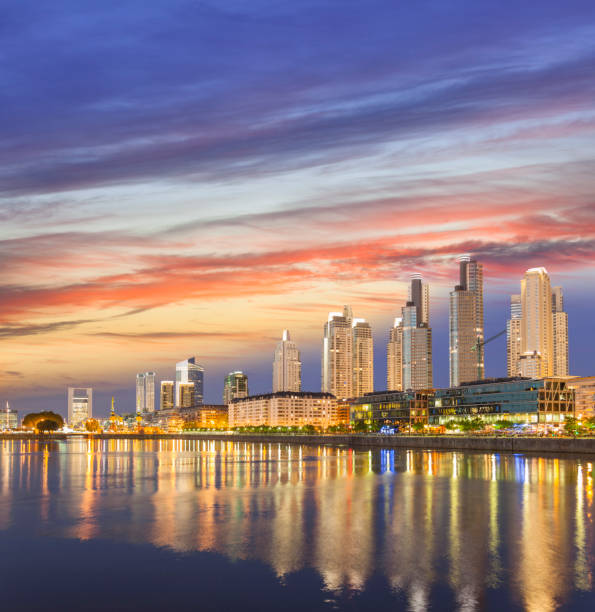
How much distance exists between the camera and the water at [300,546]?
1168 inches

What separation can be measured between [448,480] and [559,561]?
43.2m

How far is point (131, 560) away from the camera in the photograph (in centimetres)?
3700

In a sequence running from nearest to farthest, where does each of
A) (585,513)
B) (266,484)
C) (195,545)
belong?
(195,545), (585,513), (266,484)

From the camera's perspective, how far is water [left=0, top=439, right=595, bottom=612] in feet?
97.3

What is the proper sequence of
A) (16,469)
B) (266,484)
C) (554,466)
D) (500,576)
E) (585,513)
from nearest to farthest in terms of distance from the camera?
(500,576)
(585,513)
(266,484)
(554,466)
(16,469)

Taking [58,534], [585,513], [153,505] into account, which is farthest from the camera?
[153,505]

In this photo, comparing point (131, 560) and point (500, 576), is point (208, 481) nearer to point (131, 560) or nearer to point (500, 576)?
point (131, 560)

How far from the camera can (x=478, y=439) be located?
15312cm

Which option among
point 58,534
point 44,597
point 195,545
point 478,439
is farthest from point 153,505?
point 478,439

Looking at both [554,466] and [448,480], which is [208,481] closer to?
[448,480]

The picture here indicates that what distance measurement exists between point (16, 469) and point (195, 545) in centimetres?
7433

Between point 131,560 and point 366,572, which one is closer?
point 366,572

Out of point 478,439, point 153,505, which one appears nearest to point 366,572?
point 153,505

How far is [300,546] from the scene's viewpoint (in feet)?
132
